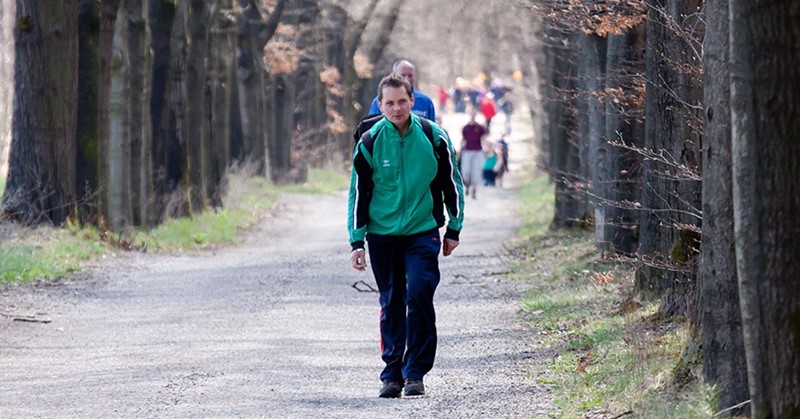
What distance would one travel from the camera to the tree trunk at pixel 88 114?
2161 cm

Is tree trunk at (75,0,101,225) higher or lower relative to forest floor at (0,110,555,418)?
higher

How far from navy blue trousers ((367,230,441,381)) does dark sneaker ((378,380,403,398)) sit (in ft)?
0.12

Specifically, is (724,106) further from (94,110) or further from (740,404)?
(94,110)

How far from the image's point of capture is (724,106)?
7.96 metres

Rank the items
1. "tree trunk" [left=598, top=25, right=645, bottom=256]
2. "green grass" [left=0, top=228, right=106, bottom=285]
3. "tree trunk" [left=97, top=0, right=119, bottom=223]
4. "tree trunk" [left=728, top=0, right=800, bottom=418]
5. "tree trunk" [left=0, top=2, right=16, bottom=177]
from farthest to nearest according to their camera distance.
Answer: "tree trunk" [left=0, top=2, right=16, bottom=177], "tree trunk" [left=97, top=0, right=119, bottom=223], "green grass" [left=0, top=228, right=106, bottom=285], "tree trunk" [left=598, top=25, right=645, bottom=256], "tree trunk" [left=728, top=0, right=800, bottom=418]

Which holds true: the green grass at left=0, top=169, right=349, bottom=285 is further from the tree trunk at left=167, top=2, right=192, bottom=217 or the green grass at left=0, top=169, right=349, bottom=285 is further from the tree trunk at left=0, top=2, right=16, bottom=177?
the tree trunk at left=0, top=2, right=16, bottom=177

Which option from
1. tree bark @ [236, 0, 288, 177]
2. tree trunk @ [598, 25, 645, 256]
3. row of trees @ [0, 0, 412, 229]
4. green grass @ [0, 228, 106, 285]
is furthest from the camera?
tree bark @ [236, 0, 288, 177]

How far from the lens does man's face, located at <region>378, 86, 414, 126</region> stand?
366 inches

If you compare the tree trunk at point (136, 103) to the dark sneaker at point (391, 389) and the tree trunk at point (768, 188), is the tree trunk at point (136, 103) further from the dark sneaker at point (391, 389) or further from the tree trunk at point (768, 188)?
the tree trunk at point (768, 188)

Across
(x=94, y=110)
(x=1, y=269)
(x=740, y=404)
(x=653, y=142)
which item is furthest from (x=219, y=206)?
(x=740, y=404)

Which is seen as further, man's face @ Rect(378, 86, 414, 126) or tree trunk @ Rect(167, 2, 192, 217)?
tree trunk @ Rect(167, 2, 192, 217)

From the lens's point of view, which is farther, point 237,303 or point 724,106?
point 237,303

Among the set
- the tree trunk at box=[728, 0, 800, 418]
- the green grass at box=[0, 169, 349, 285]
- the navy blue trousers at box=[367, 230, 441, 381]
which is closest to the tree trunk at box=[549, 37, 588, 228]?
the green grass at box=[0, 169, 349, 285]

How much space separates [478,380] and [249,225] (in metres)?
18.6
